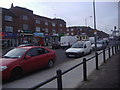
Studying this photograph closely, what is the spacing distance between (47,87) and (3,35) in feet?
99.7

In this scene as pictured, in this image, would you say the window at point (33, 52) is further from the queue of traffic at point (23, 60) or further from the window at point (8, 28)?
the window at point (8, 28)

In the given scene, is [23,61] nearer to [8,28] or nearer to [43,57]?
[43,57]

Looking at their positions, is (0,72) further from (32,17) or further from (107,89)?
(32,17)

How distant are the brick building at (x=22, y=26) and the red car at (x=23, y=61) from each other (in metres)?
27.0

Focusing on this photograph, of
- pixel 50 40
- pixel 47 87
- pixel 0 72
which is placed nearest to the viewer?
pixel 47 87

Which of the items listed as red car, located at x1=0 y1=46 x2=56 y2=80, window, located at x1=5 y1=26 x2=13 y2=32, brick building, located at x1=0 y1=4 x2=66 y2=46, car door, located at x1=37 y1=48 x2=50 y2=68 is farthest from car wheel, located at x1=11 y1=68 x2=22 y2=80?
window, located at x1=5 y1=26 x2=13 y2=32

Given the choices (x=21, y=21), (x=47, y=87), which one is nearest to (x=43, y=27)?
(x=21, y=21)

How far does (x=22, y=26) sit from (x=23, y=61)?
3490 cm

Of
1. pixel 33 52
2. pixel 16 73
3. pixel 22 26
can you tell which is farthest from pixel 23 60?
pixel 22 26

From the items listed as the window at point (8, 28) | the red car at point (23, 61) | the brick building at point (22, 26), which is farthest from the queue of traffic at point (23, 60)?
the window at point (8, 28)

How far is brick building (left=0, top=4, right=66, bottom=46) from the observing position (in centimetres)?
3326

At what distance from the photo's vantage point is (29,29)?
41.2m

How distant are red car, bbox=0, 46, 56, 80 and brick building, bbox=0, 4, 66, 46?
27.0 metres

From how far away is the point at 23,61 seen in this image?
5.75 m
